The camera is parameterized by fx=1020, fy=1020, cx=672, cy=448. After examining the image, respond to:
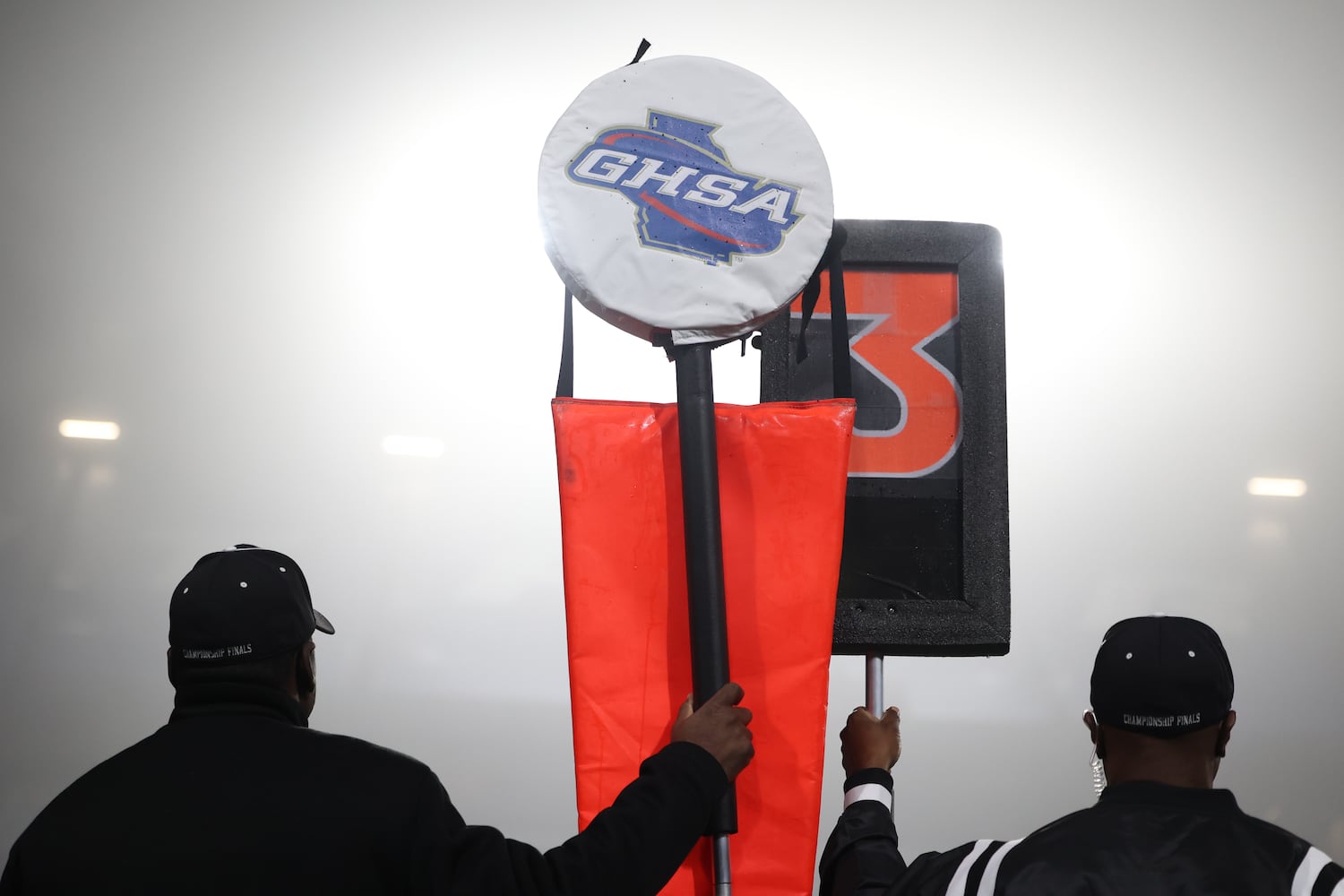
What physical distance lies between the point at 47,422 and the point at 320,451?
0.58 m

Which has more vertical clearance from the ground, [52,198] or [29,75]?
[29,75]

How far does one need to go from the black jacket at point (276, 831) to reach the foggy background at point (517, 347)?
933mm

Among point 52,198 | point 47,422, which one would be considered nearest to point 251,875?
point 47,422

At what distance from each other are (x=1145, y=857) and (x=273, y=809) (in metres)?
0.77

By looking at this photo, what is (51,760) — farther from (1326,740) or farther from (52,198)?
(1326,740)

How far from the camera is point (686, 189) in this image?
1.11 meters

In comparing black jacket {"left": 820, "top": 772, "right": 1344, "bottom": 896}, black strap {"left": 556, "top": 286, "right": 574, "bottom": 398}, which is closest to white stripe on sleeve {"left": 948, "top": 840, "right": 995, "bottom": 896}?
black jacket {"left": 820, "top": 772, "right": 1344, "bottom": 896}

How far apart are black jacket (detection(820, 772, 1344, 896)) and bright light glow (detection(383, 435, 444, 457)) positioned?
1176 mm

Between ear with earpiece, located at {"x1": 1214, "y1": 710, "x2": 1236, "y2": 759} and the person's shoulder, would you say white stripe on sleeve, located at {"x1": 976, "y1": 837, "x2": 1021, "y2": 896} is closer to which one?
ear with earpiece, located at {"x1": 1214, "y1": 710, "x2": 1236, "y2": 759}

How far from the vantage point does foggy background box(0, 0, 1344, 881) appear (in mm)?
1872

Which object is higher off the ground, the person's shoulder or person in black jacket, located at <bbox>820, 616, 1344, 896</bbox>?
the person's shoulder

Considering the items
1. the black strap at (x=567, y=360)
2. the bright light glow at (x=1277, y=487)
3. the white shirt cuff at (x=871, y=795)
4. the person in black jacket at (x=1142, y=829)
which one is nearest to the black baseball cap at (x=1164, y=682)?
the person in black jacket at (x=1142, y=829)

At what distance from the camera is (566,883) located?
0.91 meters

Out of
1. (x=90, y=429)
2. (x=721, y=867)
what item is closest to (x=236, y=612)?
(x=721, y=867)
